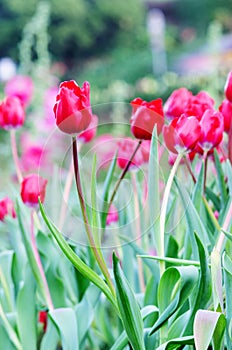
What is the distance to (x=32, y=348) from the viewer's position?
2.24 ft

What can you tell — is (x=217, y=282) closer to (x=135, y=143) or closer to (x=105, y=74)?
(x=135, y=143)

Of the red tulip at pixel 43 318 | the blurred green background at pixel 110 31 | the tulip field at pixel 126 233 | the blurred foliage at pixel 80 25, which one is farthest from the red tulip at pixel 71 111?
the blurred foliage at pixel 80 25

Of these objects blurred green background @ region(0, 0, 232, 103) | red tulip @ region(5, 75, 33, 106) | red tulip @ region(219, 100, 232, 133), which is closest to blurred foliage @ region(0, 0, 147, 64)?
blurred green background @ region(0, 0, 232, 103)

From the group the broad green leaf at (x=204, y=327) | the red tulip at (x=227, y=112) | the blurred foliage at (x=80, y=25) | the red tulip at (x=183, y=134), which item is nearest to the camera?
the broad green leaf at (x=204, y=327)

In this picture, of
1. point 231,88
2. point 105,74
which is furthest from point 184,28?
point 231,88

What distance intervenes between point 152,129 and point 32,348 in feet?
0.83

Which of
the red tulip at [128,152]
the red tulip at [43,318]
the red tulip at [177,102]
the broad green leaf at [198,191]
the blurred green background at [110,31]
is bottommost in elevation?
the red tulip at [43,318]

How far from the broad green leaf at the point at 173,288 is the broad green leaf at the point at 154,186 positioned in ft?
0.09

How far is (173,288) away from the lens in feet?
1.88

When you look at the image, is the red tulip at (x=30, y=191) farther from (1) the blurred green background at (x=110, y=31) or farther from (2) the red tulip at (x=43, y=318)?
(1) the blurred green background at (x=110, y=31)

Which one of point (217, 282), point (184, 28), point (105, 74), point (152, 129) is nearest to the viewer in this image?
point (217, 282)

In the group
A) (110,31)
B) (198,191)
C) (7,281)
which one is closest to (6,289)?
(7,281)

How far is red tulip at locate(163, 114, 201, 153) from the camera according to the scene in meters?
0.57

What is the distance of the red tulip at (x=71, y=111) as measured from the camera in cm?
50
